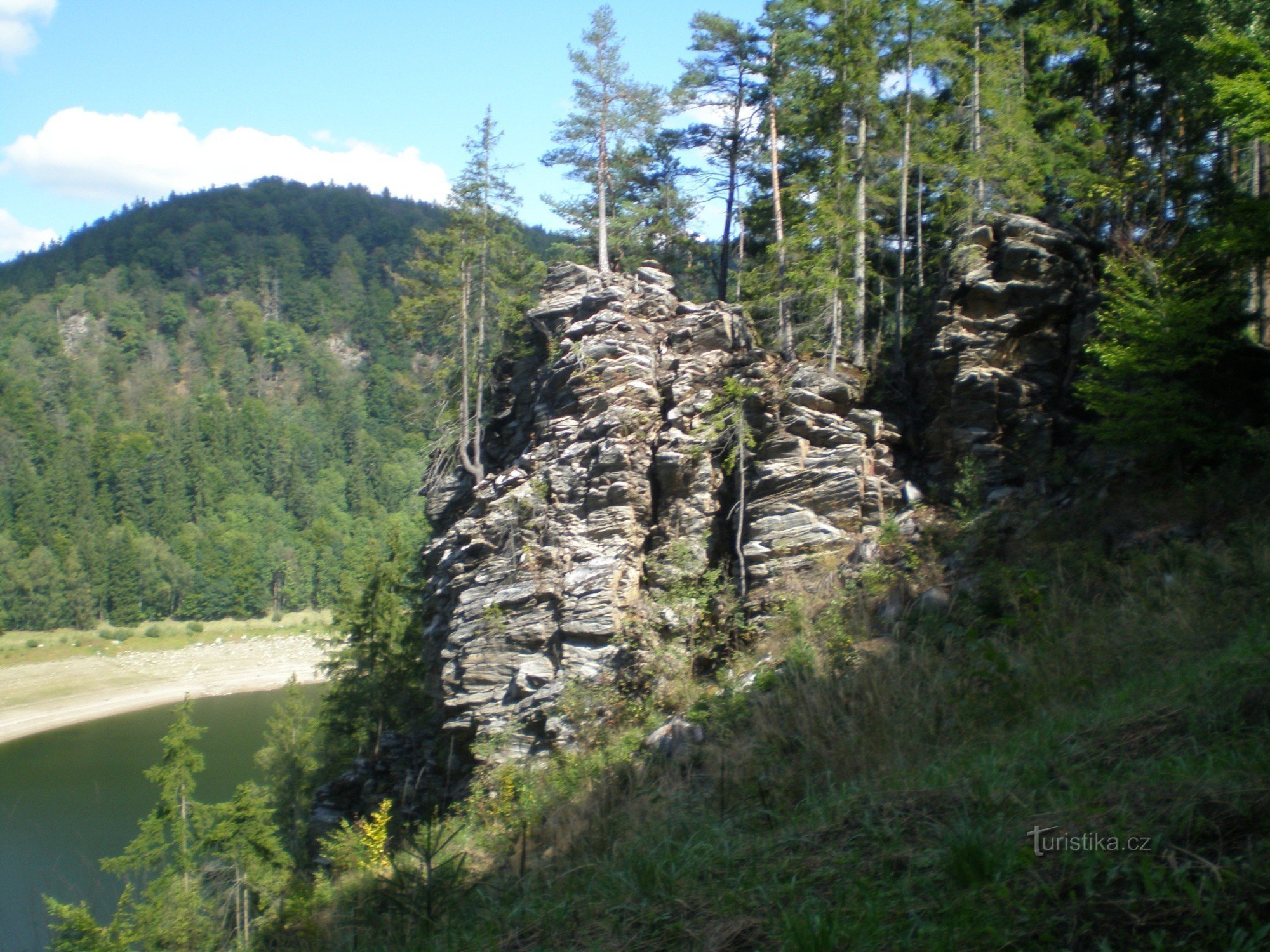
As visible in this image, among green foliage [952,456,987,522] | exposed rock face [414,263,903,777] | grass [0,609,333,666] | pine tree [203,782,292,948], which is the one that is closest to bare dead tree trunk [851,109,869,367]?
exposed rock face [414,263,903,777]

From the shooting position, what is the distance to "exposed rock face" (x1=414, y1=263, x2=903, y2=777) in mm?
15109

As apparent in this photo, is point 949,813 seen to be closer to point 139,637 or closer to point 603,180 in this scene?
point 603,180

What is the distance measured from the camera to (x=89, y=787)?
33.3 metres

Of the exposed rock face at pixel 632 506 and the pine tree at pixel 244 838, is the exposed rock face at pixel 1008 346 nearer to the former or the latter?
the exposed rock face at pixel 632 506

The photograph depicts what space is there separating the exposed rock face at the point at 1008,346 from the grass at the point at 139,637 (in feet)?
185

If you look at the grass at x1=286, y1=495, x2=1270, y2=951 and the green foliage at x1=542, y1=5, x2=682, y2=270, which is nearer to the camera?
the grass at x1=286, y1=495, x2=1270, y2=951

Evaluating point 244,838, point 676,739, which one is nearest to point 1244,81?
point 676,739

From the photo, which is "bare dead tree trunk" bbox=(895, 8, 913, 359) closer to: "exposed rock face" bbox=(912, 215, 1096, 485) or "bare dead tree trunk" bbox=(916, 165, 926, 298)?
"bare dead tree trunk" bbox=(916, 165, 926, 298)

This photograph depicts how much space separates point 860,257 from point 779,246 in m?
1.99

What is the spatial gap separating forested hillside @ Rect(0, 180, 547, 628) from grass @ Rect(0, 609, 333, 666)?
2149 mm

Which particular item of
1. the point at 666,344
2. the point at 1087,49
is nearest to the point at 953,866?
the point at 666,344

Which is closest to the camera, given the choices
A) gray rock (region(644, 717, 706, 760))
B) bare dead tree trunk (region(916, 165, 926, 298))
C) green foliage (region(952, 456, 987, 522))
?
gray rock (region(644, 717, 706, 760))

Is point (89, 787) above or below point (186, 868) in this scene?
below

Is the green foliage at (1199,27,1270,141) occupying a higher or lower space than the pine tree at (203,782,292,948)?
higher
